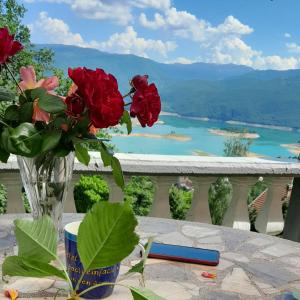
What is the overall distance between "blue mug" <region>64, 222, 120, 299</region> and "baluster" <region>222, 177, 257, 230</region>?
1.54 meters

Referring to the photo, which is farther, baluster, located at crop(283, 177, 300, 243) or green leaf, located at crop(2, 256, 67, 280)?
baluster, located at crop(283, 177, 300, 243)

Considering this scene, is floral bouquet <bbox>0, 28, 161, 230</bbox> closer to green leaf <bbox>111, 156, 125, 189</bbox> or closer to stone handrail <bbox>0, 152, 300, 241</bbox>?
green leaf <bbox>111, 156, 125, 189</bbox>

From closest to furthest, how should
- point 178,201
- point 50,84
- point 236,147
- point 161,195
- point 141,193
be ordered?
1. point 50,84
2. point 161,195
3. point 141,193
4. point 178,201
5. point 236,147

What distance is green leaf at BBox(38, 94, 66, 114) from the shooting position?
2.65 feet

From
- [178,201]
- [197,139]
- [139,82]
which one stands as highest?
[139,82]

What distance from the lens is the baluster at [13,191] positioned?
211cm

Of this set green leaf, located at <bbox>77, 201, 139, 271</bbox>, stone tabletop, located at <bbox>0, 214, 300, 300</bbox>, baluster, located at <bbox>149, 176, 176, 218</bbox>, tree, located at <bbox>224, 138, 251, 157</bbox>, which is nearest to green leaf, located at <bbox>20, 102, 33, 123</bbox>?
stone tabletop, located at <bbox>0, 214, 300, 300</bbox>

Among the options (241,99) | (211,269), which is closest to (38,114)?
(211,269)

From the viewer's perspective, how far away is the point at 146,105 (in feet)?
2.74

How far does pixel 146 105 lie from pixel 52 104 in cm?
16

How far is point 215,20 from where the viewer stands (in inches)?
4589

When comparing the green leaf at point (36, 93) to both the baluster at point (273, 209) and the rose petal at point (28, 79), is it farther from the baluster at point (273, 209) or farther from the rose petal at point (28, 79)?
the baluster at point (273, 209)

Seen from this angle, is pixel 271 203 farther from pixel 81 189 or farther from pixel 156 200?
pixel 81 189

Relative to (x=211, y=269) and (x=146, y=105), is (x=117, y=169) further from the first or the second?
(x=211, y=269)
